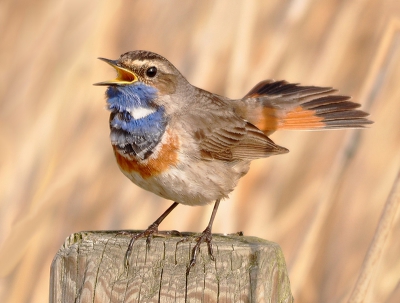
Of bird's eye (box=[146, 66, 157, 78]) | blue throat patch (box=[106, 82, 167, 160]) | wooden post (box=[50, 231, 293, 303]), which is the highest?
bird's eye (box=[146, 66, 157, 78])

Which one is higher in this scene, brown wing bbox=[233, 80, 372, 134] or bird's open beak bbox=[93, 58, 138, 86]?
brown wing bbox=[233, 80, 372, 134]

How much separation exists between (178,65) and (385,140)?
1469 millimetres

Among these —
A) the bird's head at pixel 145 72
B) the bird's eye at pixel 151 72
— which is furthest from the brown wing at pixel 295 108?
the bird's eye at pixel 151 72

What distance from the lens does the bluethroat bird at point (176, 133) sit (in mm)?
3334

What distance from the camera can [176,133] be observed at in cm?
341

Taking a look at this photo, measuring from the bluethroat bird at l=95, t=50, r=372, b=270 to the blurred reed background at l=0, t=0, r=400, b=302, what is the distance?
1.26ft

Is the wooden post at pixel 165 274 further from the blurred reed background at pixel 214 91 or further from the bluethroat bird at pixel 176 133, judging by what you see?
the blurred reed background at pixel 214 91

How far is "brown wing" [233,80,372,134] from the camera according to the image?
13.2ft

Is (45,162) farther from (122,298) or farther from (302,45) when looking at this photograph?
(122,298)

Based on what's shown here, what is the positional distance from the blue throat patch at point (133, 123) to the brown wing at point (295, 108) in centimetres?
77

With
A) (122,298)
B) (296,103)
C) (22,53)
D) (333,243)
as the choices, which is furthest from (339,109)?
(122,298)

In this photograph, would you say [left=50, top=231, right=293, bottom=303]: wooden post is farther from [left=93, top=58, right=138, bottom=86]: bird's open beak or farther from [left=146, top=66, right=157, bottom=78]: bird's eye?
[left=146, top=66, right=157, bottom=78]: bird's eye

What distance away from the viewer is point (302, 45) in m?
4.46

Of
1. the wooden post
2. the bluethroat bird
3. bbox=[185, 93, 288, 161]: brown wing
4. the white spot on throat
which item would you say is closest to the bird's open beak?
the bluethroat bird
